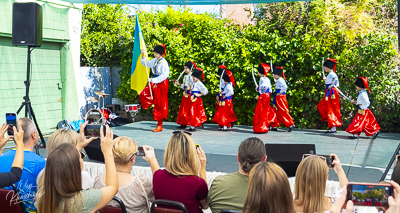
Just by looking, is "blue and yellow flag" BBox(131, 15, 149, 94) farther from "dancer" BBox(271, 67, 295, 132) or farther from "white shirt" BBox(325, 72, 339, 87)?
"white shirt" BBox(325, 72, 339, 87)

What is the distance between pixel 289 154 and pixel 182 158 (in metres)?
1.48

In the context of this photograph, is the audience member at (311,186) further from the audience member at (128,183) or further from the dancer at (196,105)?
the dancer at (196,105)

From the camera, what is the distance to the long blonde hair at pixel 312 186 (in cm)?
218

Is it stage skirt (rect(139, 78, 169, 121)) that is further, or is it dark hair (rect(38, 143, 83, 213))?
stage skirt (rect(139, 78, 169, 121))

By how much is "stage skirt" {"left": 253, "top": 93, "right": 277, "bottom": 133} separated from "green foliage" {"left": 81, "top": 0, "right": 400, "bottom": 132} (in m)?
1.06

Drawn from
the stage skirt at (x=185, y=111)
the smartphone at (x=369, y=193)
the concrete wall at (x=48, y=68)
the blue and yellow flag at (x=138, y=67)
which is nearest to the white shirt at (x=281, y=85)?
the stage skirt at (x=185, y=111)

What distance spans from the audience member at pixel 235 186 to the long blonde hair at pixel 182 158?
0.17 meters

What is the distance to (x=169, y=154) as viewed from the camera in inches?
101

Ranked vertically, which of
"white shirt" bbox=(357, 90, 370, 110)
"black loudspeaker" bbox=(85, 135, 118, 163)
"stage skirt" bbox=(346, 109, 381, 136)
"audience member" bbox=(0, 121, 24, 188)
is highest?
"white shirt" bbox=(357, 90, 370, 110)

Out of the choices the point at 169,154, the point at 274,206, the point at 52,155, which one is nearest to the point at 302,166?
the point at 274,206

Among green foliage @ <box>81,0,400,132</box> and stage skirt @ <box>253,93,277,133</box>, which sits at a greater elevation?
green foliage @ <box>81,0,400,132</box>

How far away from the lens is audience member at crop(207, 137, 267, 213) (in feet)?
7.90

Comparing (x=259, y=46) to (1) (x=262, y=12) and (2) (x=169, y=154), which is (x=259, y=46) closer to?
(1) (x=262, y=12)

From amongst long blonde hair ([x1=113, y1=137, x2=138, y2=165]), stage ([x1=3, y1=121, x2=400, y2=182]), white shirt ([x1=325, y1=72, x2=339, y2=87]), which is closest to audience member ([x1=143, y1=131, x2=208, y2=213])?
long blonde hair ([x1=113, y1=137, x2=138, y2=165])
